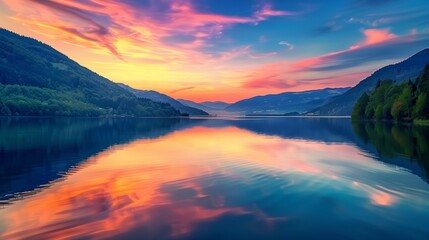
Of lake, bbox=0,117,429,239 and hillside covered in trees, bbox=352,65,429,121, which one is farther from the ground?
hillside covered in trees, bbox=352,65,429,121

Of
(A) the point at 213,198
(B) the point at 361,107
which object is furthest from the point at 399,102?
(A) the point at 213,198

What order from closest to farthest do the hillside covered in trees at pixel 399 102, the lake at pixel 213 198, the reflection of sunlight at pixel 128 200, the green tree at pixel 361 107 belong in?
the lake at pixel 213 198, the reflection of sunlight at pixel 128 200, the hillside covered in trees at pixel 399 102, the green tree at pixel 361 107

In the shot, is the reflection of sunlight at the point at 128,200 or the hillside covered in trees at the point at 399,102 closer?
the reflection of sunlight at the point at 128,200

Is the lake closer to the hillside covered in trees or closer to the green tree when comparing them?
the hillside covered in trees

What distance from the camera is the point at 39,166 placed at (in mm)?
35438

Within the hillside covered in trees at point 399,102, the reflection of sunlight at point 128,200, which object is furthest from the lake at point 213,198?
the hillside covered in trees at point 399,102

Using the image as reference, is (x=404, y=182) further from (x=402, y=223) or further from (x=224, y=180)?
(x=224, y=180)

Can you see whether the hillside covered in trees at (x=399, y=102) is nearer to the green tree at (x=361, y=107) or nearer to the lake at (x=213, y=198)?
the green tree at (x=361, y=107)

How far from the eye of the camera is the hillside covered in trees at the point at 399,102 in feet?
378

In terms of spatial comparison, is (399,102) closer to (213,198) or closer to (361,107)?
(361,107)

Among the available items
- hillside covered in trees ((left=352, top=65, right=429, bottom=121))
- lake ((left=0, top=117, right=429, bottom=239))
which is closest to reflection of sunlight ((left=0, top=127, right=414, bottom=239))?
lake ((left=0, top=117, right=429, bottom=239))

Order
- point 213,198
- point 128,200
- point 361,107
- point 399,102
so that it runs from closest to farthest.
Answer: point 128,200, point 213,198, point 399,102, point 361,107

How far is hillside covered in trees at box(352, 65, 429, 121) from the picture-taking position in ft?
378

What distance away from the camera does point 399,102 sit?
130000mm
